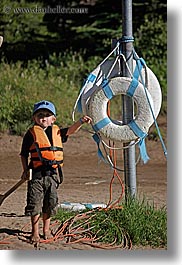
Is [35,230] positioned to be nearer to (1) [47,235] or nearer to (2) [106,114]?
(1) [47,235]

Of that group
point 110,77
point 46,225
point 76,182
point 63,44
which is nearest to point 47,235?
point 46,225

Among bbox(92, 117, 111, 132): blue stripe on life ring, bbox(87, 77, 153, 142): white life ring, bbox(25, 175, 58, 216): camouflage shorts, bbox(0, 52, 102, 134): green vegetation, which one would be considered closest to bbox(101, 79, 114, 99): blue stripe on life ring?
bbox(87, 77, 153, 142): white life ring

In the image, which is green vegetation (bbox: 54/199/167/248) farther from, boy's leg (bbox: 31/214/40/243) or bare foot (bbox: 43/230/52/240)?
boy's leg (bbox: 31/214/40/243)

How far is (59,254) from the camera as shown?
5.45 m

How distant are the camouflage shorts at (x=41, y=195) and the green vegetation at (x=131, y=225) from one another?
475 millimetres

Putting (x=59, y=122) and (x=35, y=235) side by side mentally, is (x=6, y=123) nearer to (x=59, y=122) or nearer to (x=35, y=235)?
(x=59, y=122)

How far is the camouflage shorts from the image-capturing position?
17.5 ft

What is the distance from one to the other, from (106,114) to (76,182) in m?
2.99

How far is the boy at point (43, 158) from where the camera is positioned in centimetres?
532

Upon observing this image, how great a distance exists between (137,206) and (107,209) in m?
0.25

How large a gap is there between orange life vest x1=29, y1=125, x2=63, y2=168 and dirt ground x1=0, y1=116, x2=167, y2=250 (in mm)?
664

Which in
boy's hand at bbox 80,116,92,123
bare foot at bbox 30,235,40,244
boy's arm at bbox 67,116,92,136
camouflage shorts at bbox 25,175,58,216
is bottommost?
bare foot at bbox 30,235,40,244

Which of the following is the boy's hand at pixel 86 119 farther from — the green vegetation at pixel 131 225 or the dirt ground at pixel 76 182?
the dirt ground at pixel 76 182

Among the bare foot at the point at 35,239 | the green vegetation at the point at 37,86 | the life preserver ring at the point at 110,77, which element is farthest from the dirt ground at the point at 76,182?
the life preserver ring at the point at 110,77
